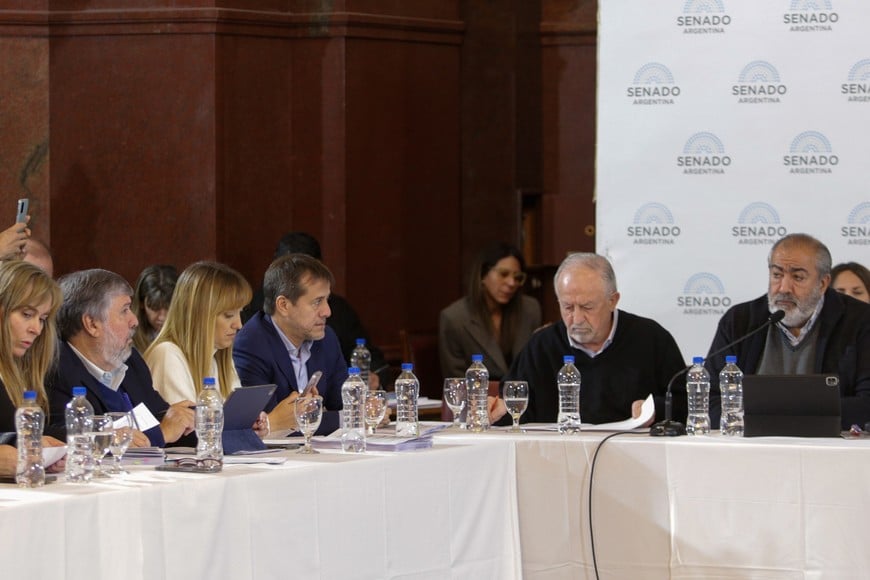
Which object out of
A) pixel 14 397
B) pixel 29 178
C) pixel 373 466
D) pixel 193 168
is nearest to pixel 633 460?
pixel 373 466

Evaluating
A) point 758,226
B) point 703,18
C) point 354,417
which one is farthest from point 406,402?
point 703,18

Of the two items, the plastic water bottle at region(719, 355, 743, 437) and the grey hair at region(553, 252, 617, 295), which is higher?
the grey hair at region(553, 252, 617, 295)

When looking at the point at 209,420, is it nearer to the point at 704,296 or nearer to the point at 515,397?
the point at 515,397

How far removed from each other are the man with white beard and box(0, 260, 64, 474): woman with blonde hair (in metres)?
2.27

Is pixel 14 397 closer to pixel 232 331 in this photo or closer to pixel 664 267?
pixel 232 331

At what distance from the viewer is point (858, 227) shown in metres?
6.53

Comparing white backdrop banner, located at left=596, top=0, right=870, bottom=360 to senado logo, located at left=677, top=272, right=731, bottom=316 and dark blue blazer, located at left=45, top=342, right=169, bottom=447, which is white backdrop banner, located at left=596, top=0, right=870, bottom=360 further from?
dark blue blazer, located at left=45, top=342, right=169, bottom=447

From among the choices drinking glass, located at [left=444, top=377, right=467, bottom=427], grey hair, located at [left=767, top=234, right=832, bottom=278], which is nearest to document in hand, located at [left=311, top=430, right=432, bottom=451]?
drinking glass, located at [left=444, top=377, right=467, bottom=427]

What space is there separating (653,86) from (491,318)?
5.53ft

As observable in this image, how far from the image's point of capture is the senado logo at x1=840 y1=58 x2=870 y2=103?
256 inches

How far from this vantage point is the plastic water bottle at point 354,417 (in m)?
4.43

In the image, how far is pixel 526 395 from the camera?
16.4ft

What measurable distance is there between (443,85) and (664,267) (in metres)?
1.96

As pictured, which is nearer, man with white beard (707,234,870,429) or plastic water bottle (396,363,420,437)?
plastic water bottle (396,363,420,437)
